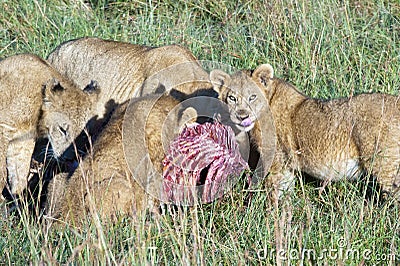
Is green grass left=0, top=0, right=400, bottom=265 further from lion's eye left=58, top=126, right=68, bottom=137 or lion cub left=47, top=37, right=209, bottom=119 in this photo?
lion's eye left=58, top=126, right=68, bottom=137

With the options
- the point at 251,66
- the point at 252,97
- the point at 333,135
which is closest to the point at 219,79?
the point at 252,97

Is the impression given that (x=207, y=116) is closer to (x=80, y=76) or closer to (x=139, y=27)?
(x=80, y=76)

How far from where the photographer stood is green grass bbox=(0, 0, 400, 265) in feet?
15.9

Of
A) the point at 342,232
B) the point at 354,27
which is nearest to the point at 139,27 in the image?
the point at 354,27

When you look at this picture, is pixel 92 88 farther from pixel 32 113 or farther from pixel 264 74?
pixel 264 74

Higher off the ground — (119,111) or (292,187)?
(119,111)

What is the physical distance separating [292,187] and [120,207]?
1487mm

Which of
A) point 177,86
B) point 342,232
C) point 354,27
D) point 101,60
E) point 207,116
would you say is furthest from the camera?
point 354,27

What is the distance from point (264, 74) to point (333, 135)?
3.05ft

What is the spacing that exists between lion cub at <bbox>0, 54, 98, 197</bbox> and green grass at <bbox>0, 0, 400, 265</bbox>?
1.18 metres

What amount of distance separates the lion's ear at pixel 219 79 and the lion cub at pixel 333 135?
0.25 meters

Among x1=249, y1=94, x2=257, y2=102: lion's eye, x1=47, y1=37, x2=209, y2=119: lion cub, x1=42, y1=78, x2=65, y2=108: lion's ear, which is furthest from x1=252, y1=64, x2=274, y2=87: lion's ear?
x1=42, y1=78, x2=65, y2=108: lion's ear

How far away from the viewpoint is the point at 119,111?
6.44 meters

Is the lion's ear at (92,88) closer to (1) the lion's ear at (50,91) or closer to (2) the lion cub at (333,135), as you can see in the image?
(1) the lion's ear at (50,91)
